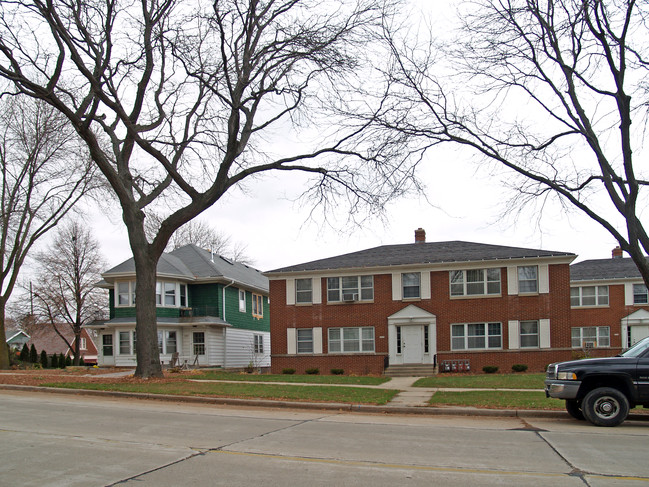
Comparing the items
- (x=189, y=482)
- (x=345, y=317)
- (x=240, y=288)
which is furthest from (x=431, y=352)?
(x=189, y=482)

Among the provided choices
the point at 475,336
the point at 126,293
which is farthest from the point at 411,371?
the point at 126,293

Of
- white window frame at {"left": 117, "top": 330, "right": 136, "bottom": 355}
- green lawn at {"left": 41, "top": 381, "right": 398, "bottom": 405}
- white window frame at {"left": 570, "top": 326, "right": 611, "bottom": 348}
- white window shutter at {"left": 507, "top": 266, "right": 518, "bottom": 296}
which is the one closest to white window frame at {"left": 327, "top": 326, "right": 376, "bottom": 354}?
white window shutter at {"left": 507, "top": 266, "right": 518, "bottom": 296}

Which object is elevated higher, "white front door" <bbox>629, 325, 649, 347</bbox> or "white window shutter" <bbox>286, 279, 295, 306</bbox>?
"white window shutter" <bbox>286, 279, 295, 306</bbox>

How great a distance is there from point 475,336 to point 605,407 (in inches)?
768

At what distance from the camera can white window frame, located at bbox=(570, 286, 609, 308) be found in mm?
39844

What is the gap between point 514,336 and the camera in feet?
100.0

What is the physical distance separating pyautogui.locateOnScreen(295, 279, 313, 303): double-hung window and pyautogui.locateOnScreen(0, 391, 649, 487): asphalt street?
65.5ft

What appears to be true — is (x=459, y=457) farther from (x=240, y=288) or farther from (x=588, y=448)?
(x=240, y=288)

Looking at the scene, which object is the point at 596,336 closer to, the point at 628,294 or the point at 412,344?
the point at 628,294

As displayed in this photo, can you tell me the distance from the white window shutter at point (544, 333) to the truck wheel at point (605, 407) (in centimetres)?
1913

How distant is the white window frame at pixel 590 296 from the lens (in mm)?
39844

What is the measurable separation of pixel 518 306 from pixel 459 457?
23396 mm

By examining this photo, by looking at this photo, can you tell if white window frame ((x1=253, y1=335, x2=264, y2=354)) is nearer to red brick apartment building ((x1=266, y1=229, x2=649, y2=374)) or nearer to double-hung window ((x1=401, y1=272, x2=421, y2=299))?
red brick apartment building ((x1=266, y1=229, x2=649, y2=374))

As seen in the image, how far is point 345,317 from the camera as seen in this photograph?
32.9 m
